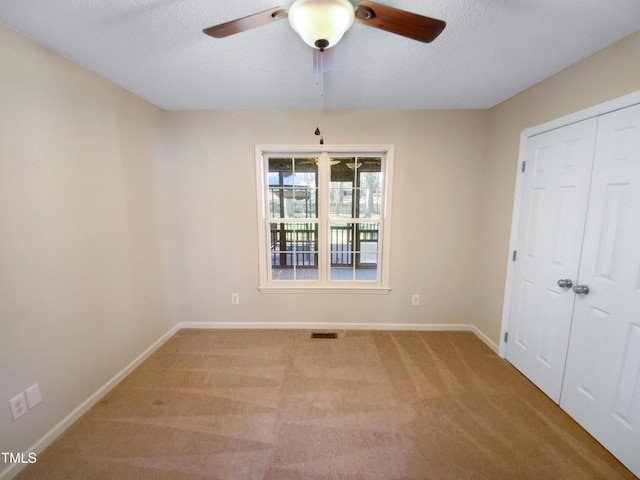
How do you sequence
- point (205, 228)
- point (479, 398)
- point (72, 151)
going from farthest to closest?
point (205, 228)
point (479, 398)
point (72, 151)

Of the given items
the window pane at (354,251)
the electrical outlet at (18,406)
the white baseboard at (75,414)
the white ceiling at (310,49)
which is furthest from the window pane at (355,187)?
the electrical outlet at (18,406)

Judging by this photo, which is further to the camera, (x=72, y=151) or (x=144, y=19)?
(x=72, y=151)

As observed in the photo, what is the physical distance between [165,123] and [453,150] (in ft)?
9.79

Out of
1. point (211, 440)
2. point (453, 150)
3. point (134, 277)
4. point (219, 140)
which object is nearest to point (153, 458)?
point (211, 440)

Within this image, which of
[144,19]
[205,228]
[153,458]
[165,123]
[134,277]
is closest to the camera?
[144,19]

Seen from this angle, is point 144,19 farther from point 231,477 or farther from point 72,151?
point 231,477

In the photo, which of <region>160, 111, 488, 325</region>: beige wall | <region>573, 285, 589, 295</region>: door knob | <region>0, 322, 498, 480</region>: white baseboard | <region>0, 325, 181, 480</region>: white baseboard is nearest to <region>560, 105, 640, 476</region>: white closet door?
<region>573, 285, 589, 295</region>: door knob

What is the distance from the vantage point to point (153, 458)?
1374mm

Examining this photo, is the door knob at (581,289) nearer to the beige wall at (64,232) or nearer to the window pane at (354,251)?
the window pane at (354,251)

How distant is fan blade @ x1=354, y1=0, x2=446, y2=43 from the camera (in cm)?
94

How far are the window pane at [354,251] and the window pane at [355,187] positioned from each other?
15cm

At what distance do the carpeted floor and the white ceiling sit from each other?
7.78 ft

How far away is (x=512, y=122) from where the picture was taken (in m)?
2.15

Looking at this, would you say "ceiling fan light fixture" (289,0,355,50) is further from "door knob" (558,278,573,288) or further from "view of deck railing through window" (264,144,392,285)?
"door knob" (558,278,573,288)
